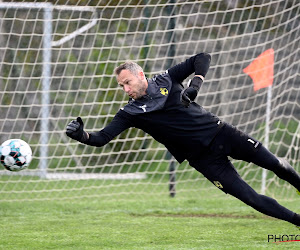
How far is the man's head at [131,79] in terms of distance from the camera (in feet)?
16.7

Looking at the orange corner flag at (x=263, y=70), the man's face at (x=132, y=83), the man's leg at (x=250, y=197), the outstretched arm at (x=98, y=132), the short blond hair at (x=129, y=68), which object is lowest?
the man's leg at (x=250, y=197)

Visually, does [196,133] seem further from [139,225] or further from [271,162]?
[139,225]

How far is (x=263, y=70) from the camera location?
8.37 meters

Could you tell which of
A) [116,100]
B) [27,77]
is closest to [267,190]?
[116,100]

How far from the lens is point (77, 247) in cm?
521

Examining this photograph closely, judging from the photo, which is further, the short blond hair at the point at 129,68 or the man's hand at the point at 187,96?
the short blond hair at the point at 129,68

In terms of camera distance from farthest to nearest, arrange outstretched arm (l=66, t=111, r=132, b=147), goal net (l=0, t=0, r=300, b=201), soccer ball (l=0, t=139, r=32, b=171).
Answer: goal net (l=0, t=0, r=300, b=201) → soccer ball (l=0, t=139, r=32, b=171) → outstretched arm (l=66, t=111, r=132, b=147)

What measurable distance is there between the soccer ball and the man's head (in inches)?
53.6

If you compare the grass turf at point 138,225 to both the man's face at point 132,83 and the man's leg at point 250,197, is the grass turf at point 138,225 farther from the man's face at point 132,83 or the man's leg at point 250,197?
the man's face at point 132,83

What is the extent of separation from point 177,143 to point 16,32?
4.00m

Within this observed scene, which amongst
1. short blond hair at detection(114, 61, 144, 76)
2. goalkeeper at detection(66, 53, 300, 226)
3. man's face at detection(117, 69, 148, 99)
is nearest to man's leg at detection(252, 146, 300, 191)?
goalkeeper at detection(66, 53, 300, 226)

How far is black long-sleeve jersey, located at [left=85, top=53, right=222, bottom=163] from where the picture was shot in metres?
5.22

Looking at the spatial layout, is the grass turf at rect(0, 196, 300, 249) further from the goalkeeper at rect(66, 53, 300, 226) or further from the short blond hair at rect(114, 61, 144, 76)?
the short blond hair at rect(114, 61, 144, 76)

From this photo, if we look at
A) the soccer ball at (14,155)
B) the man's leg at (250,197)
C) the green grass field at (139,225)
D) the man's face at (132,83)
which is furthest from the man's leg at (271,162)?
the soccer ball at (14,155)
